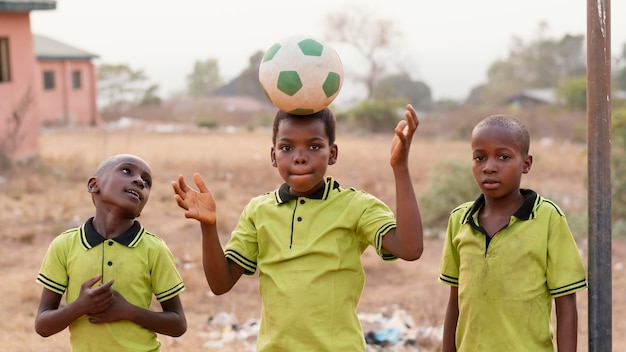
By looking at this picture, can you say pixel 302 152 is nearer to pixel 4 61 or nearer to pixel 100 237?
pixel 100 237

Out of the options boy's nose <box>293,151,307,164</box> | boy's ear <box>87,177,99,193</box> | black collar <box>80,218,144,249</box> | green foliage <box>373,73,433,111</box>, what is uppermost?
green foliage <box>373,73,433,111</box>

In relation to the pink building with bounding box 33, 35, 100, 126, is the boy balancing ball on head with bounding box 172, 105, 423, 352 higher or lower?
lower

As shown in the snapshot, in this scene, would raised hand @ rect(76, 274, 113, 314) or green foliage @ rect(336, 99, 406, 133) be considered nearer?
raised hand @ rect(76, 274, 113, 314)

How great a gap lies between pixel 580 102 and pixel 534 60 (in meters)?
13.9

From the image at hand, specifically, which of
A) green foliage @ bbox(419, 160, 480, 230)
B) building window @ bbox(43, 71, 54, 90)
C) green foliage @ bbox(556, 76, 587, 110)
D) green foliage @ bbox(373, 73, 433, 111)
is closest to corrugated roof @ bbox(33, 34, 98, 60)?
building window @ bbox(43, 71, 54, 90)

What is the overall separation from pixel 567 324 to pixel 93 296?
1.47 metres

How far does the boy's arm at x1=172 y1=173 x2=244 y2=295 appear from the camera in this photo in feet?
8.50

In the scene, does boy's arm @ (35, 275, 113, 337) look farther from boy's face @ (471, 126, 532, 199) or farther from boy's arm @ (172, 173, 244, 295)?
boy's face @ (471, 126, 532, 199)

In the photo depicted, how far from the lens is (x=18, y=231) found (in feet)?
27.8

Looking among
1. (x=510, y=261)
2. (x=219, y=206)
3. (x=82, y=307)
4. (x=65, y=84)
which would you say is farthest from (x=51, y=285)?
(x=65, y=84)

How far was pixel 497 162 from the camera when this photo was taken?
2678 millimetres

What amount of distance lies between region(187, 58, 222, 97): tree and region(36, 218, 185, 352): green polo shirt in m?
57.6

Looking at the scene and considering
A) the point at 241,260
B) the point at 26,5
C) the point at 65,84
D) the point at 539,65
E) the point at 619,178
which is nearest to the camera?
the point at 241,260

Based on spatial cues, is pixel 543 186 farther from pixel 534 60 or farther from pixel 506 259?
pixel 534 60
